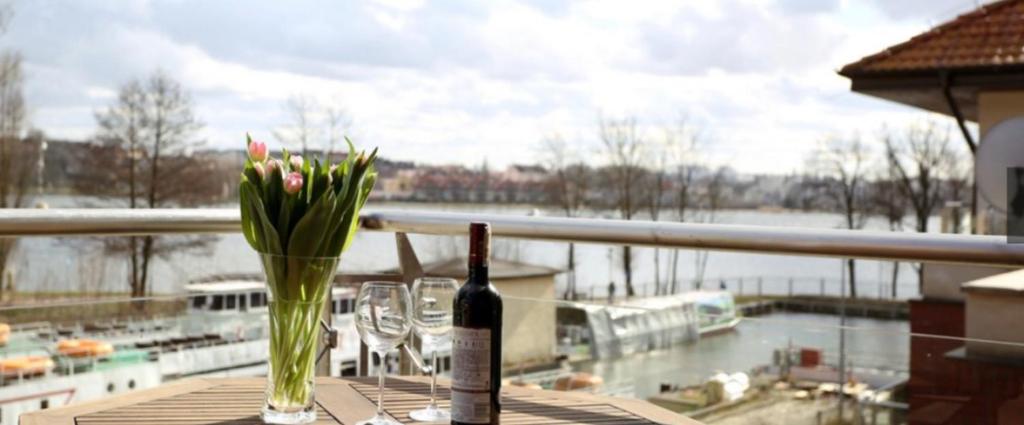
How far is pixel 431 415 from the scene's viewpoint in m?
1.38

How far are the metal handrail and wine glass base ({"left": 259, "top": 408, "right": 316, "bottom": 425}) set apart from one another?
0.98 m

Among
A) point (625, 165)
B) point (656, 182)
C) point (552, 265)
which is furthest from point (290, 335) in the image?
point (625, 165)

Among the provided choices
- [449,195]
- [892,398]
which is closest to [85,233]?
[892,398]

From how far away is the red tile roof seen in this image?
9.13m

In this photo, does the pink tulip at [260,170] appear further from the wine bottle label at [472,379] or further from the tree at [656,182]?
the tree at [656,182]

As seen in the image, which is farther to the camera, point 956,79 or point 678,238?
point 956,79

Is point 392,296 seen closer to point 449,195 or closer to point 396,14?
point 449,195

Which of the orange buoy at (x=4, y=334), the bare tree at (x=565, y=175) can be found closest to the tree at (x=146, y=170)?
the bare tree at (x=565, y=175)

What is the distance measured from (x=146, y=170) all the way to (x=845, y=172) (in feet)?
50.7

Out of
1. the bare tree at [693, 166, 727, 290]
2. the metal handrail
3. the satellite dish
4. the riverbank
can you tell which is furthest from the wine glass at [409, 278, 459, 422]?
the bare tree at [693, 166, 727, 290]

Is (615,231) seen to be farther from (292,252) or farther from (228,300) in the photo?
(228,300)

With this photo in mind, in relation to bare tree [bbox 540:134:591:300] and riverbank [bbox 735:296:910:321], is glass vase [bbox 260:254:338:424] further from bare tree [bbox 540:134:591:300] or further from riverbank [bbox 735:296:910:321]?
bare tree [bbox 540:134:591:300]

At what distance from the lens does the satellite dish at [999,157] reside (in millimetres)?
6289

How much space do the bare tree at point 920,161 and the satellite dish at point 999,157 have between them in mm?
14433
